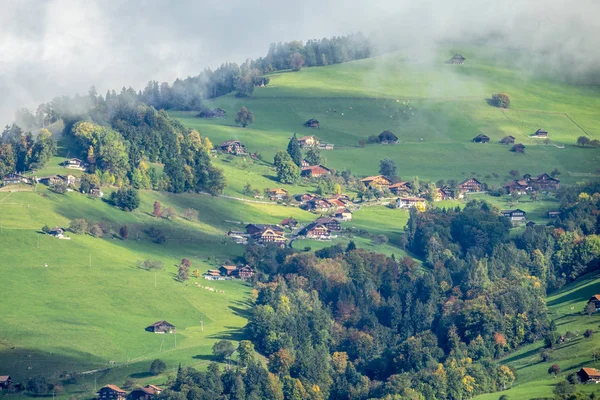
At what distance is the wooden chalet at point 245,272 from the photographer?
190625 millimetres

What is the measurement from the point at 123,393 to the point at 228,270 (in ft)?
150

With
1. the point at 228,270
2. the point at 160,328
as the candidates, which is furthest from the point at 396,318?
the point at 160,328

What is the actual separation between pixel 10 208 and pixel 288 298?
39843 millimetres

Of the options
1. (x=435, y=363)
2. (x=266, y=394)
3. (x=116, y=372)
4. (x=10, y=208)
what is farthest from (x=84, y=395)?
(x=10, y=208)

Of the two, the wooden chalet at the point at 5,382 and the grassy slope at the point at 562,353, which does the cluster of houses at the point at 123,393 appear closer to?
the wooden chalet at the point at 5,382

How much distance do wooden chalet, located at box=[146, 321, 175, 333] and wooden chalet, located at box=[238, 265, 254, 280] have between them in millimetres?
25162

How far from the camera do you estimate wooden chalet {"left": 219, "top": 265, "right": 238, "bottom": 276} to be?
190000 mm

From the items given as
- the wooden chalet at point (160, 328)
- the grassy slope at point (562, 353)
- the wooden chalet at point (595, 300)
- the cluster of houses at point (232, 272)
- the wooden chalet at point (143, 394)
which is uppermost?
the cluster of houses at point (232, 272)

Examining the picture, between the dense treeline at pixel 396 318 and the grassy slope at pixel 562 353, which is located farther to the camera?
the dense treeline at pixel 396 318

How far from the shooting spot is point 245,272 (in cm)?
19112

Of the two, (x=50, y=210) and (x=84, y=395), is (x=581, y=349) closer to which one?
(x=84, y=395)

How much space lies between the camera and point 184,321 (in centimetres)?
17012

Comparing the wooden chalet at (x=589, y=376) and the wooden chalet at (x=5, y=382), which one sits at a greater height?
the wooden chalet at (x=5, y=382)

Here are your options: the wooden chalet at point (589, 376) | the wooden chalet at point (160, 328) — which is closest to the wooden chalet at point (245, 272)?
the wooden chalet at point (160, 328)
